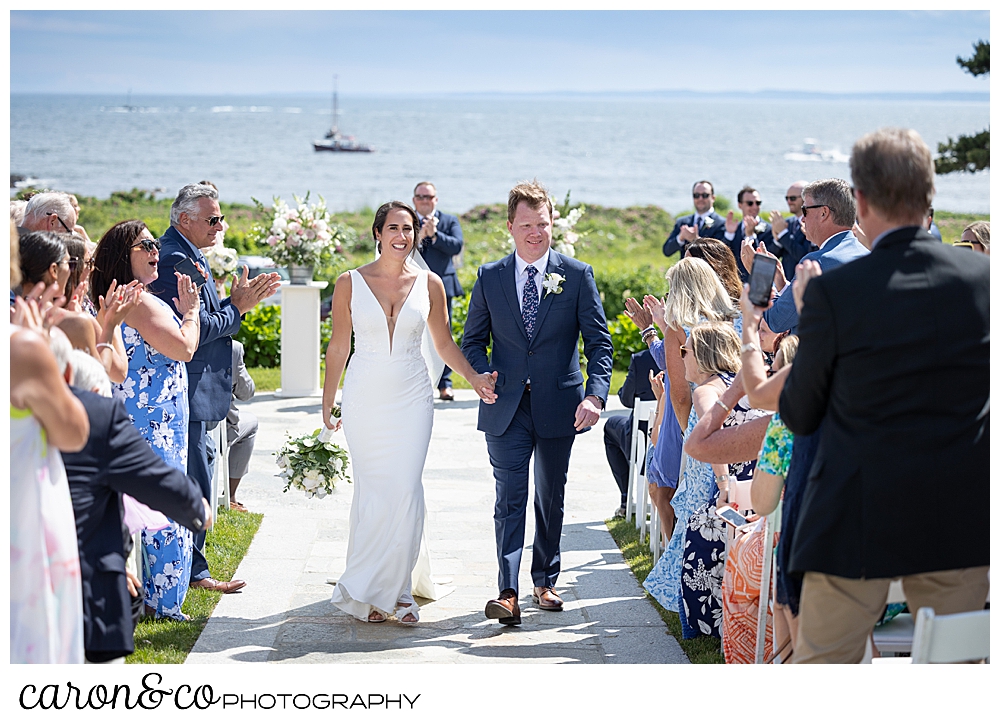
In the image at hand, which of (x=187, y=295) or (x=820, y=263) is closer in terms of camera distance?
Answer: (x=187, y=295)

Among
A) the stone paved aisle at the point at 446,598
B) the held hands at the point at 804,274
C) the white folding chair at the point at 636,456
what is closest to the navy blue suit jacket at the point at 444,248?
the stone paved aisle at the point at 446,598

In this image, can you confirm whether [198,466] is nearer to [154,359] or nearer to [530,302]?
[154,359]

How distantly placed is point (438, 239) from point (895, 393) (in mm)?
7736

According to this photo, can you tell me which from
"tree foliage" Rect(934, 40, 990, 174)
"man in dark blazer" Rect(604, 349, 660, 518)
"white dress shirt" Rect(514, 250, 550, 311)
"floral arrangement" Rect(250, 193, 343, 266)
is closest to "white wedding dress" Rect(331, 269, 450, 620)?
"white dress shirt" Rect(514, 250, 550, 311)

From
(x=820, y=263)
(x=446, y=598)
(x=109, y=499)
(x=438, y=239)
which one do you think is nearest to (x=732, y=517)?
(x=820, y=263)

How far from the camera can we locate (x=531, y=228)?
4.86m

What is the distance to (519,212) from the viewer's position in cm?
485

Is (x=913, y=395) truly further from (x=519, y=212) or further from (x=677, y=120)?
(x=677, y=120)

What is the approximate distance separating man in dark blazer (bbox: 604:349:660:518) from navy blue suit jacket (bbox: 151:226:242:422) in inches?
91.5

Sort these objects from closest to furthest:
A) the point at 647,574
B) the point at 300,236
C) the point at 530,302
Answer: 1. the point at 530,302
2. the point at 647,574
3. the point at 300,236

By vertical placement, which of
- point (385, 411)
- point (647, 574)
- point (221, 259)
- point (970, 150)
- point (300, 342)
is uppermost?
point (970, 150)

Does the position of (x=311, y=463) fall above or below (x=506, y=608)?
above

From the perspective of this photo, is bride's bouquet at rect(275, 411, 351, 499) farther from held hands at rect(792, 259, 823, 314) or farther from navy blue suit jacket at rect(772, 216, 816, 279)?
navy blue suit jacket at rect(772, 216, 816, 279)
